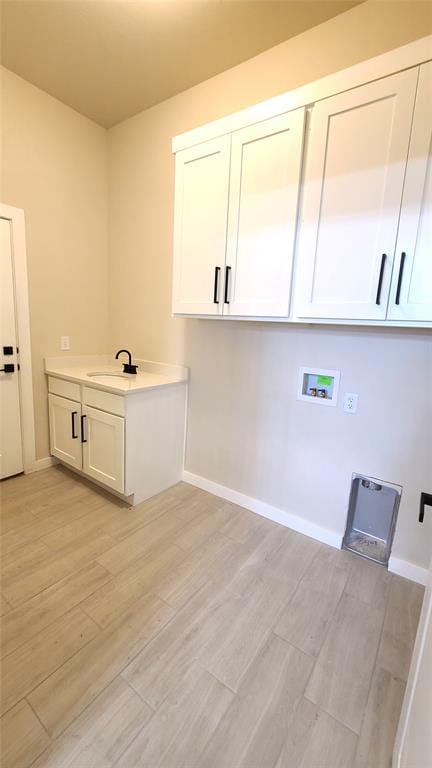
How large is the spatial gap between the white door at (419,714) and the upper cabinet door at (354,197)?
3.78 feet

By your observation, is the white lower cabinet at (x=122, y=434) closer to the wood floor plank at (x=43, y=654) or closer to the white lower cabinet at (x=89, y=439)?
the white lower cabinet at (x=89, y=439)

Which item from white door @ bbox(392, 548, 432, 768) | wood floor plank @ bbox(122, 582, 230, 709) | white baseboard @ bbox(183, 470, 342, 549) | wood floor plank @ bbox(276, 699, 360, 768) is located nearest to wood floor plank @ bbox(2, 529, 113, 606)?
wood floor plank @ bbox(122, 582, 230, 709)

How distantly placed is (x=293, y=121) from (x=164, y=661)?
244cm

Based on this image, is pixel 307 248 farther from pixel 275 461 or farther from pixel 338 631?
pixel 338 631

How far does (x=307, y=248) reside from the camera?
155 cm

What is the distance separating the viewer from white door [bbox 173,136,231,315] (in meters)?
1.79

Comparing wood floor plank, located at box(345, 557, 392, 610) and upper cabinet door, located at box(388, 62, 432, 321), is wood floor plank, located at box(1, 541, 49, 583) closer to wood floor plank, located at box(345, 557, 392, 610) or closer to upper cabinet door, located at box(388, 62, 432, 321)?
wood floor plank, located at box(345, 557, 392, 610)

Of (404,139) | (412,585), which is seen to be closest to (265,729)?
(412,585)

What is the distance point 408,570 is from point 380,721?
2.65 feet

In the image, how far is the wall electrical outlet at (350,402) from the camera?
5.84ft

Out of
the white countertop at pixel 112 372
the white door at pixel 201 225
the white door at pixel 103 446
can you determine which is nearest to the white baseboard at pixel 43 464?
the white door at pixel 103 446

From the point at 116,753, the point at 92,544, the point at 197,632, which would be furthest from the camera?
the point at 92,544

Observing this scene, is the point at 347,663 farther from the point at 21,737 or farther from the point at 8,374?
the point at 8,374

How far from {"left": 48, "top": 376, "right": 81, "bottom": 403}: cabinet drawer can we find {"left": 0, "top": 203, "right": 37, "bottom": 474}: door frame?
Answer: 153 mm
